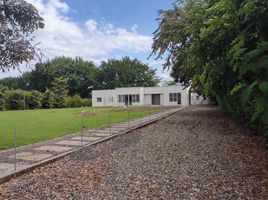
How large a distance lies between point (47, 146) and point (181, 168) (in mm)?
4825

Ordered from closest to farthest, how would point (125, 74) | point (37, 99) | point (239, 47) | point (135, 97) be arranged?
point (239, 47)
point (37, 99)
point (135, 97)
point (125, 74)

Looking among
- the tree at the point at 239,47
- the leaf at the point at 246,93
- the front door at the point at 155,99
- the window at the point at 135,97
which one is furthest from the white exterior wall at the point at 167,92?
the leaf at the point at 246,93

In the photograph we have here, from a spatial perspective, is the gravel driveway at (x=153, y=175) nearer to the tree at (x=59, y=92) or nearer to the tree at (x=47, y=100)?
the tree at (x=47, y=100)

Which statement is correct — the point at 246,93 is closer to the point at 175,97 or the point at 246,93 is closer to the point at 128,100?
the point at 175,97

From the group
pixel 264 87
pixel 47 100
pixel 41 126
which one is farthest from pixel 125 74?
pixel 264 87

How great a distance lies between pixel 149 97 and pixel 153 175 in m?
48.7

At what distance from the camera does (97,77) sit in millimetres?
71625

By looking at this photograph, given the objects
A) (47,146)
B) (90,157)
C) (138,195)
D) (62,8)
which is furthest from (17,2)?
(138,195)

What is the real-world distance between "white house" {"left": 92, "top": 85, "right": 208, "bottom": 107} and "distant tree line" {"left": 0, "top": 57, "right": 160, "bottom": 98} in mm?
12984

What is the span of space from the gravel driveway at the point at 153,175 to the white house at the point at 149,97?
42638mm

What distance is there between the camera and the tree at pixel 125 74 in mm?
69688

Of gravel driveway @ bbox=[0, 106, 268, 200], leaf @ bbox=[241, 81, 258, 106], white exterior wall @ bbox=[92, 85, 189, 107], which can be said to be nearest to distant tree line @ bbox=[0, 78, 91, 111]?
white exterior wall @ bbox=[92, 85, 189, 107]

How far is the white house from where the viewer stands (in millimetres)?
52094

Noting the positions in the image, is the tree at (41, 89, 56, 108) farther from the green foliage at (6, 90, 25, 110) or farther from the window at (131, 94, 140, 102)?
the window at (131, 94, 140, 102)
